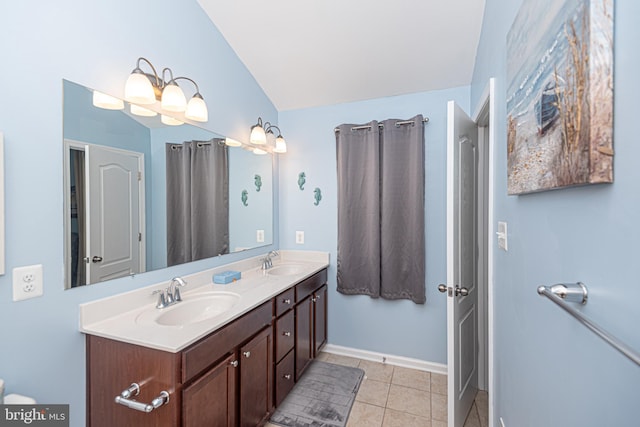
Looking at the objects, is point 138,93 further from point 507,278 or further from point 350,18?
point 507,278

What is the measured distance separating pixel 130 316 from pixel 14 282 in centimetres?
46

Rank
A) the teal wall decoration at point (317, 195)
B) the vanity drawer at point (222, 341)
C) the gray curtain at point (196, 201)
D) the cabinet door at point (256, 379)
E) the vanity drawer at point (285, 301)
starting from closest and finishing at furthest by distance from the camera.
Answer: the vanity drawer at point (222, 341), the cabinet door at point (256, 379), the gray curtain at point (196, 201), the vanity drawer at point (285, 301), the teal wall decoration at point (317, 195)

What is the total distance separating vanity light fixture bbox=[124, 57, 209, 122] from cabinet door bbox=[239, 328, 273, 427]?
1378 millimetres

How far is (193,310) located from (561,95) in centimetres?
185

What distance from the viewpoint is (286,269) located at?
263cm

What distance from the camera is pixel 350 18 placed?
194cm

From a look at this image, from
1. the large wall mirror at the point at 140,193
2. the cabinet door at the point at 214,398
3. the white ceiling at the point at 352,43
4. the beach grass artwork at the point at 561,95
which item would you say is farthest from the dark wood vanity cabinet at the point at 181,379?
the white ceiling at the point at 352,43

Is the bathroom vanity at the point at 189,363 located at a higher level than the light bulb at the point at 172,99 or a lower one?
lower

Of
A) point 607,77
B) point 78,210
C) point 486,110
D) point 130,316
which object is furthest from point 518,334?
point 78,210

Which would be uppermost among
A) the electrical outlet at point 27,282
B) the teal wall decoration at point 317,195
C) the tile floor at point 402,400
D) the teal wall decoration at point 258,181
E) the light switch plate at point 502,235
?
the teal wall decoration at point 258,181

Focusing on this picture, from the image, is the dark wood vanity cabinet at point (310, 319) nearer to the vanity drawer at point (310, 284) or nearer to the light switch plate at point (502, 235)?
the vanity drawer at point (310, 284)

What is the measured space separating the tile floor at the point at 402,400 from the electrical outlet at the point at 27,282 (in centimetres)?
150

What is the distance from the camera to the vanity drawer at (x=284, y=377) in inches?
73.8

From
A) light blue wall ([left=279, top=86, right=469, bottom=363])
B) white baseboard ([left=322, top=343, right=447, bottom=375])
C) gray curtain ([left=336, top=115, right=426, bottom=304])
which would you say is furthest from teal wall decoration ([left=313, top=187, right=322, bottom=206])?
white baseboard ([left=322, top=343, right=447, bottom=375])
